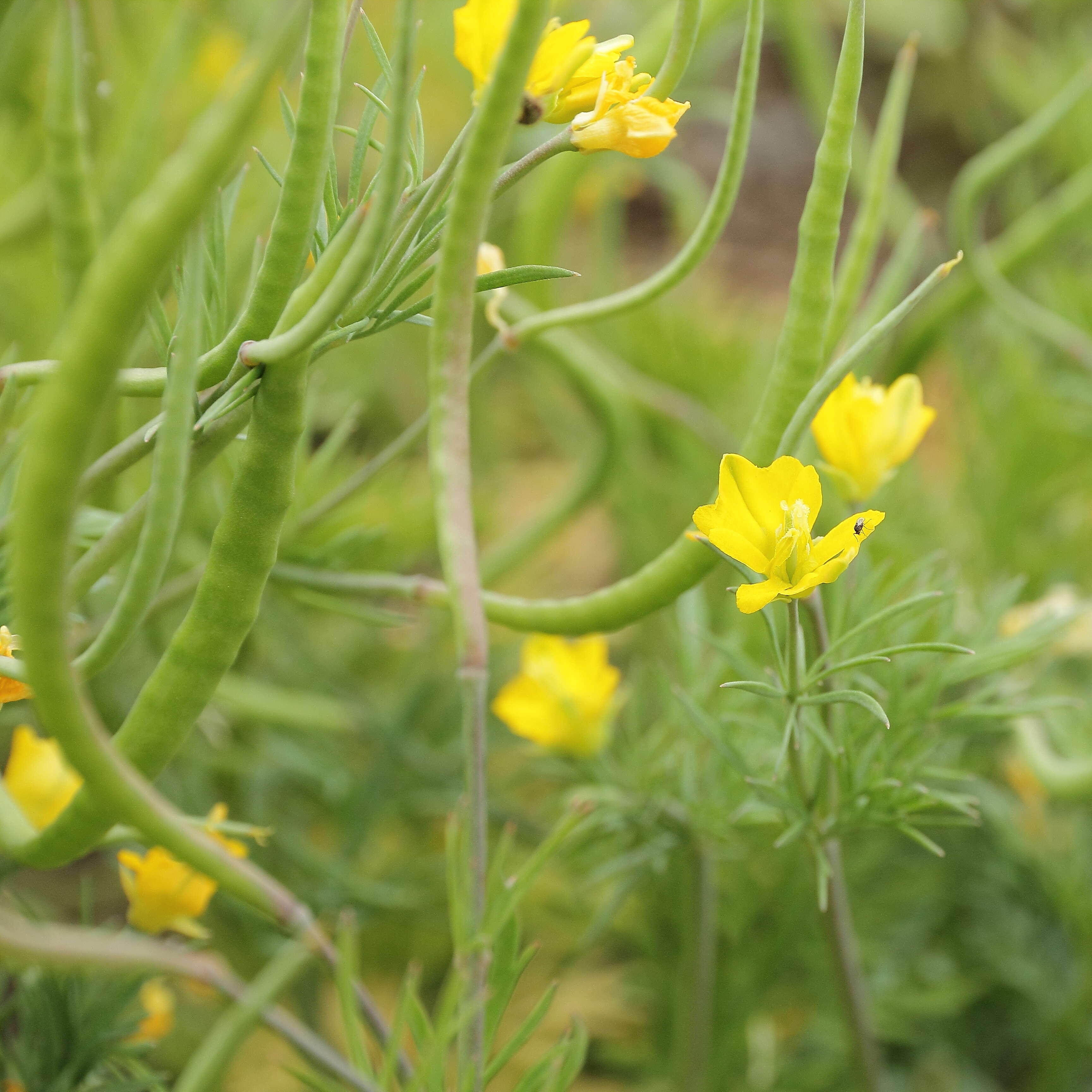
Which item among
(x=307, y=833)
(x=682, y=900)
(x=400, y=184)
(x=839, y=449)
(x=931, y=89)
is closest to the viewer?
(x=400, y=184)

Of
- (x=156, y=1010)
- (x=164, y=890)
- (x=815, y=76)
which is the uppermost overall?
(x=815, y=76)

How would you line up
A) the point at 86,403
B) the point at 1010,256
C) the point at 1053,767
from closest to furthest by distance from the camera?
1. the point at 86,403
2. the point at 1053,767
3. the point at 1010,256

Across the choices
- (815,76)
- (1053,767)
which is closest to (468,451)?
(1053,767)

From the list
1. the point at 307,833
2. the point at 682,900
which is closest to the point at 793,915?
the point at 682,900

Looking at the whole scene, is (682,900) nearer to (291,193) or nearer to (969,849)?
(969,849)

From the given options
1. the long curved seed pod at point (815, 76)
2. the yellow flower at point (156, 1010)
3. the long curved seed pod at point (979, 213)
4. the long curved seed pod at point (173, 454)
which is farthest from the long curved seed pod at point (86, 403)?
the long curved seed pod at point (815, 76)

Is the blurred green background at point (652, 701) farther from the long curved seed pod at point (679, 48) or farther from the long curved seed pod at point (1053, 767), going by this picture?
the long curved seed pod at point (679, 48)

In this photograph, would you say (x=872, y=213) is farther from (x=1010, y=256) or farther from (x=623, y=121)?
(x=1010, y=256)

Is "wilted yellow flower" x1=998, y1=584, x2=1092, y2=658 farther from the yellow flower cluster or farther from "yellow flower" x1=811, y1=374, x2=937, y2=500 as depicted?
the yellow flower cluster
